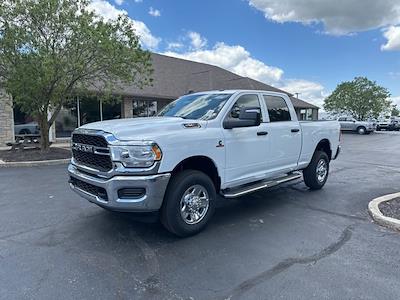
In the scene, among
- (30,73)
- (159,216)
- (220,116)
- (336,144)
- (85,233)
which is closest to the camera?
(159,216)

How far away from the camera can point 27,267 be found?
12.0 feet

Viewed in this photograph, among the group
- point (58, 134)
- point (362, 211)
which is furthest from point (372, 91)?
point (362, 211)

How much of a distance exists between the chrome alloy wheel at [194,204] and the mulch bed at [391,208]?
305cm

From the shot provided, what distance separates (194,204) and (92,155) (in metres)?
1.57

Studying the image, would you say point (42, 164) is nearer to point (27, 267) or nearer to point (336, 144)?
point (27, 267)

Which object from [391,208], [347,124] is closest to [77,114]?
[391,208]

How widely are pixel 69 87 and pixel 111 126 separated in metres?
9.69

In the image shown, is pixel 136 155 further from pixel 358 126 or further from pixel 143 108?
pixel 358 126

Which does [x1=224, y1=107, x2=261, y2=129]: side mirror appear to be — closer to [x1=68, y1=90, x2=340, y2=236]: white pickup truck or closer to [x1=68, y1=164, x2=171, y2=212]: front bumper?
[x1=68, y1=90, x2=340, y2=236]: white pickup truck

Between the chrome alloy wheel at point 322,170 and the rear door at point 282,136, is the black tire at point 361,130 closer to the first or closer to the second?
the chrome alloy wheel at point 322,170

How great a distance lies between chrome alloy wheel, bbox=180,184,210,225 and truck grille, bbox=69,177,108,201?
3.39 ft

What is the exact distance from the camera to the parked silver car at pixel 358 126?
109ft

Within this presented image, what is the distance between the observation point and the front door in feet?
16.5

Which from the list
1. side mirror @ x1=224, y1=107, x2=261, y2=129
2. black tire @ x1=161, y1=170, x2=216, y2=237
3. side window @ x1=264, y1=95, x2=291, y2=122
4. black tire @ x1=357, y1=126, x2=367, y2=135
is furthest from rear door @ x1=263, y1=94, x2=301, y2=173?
black tire @ x1=357, y1=126, x2=367, y2=135
